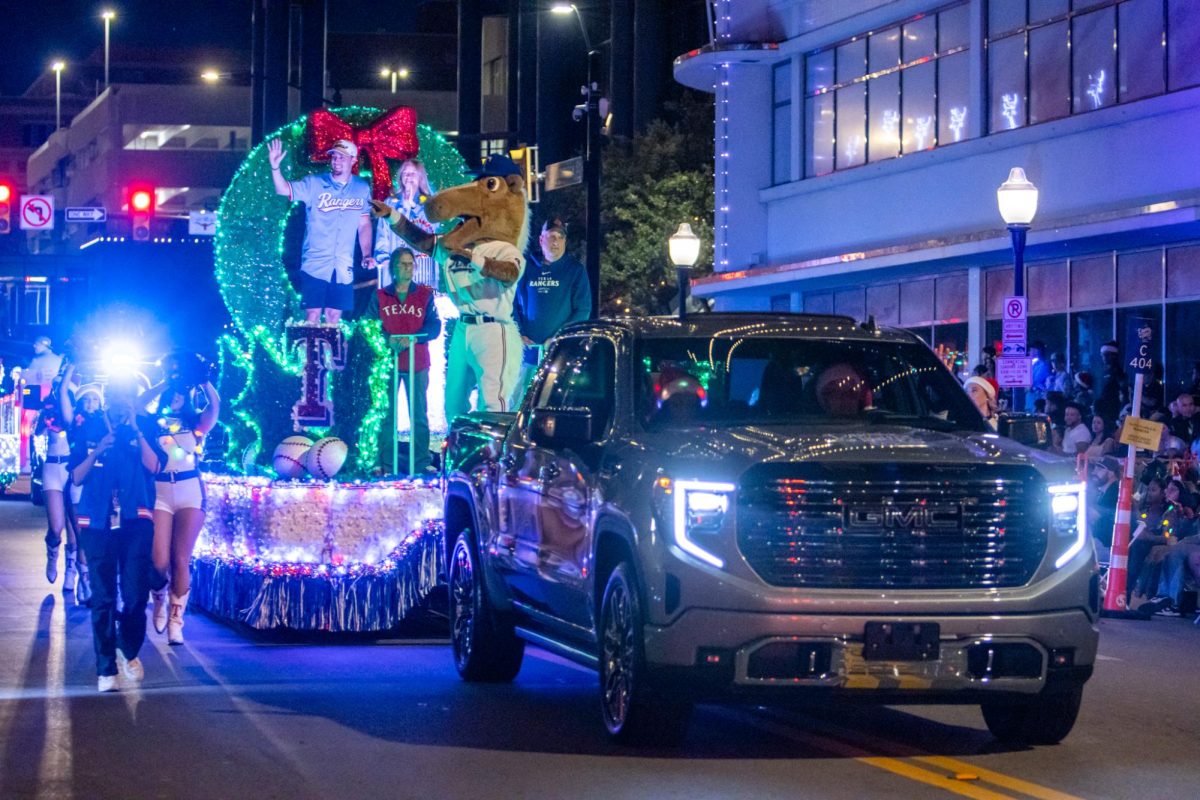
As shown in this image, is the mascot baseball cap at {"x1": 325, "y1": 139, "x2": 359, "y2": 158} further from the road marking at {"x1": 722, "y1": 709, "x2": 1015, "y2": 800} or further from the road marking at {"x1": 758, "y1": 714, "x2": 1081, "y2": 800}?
the road marking at {"x1": 758, "y1": 714, "x2": 1081, "y2": 800}

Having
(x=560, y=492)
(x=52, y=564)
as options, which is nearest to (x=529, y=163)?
(x=52, y=564)

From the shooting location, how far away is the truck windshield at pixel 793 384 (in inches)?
384

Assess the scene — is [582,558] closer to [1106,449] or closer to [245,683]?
[245,683]

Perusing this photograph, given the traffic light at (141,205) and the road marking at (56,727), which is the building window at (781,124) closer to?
the traffic light at (141,205)

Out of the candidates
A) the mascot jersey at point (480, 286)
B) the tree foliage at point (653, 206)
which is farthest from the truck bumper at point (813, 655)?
the tree foliage at point (653, 206)

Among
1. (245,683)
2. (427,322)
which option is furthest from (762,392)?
(427,322)

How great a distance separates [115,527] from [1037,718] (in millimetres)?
4997

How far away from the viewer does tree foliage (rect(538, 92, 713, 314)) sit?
143 ft

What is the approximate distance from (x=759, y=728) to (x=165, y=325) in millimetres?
19729

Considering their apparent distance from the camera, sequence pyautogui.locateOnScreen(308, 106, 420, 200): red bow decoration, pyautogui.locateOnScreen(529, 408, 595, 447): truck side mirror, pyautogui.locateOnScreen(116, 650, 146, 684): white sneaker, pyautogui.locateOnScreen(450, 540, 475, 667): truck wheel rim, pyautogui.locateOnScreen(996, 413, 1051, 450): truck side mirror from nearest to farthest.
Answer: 1. pyautogui.locateOnScreen(529, 408, 595, 447): truck side mirror
2. pyautogui.locateOnScreen(996, 413, 1051, 450): truck side mirror
3. pyautogui.locateOnScreen(116, 650, 146, 684): white sneaker
4. pyautogui.locateOnScreen(450, 540, 475, 667): truck wheel rim
5. pyautogui.locateOnScreen(308, 106, 420, 200): red bow decoration

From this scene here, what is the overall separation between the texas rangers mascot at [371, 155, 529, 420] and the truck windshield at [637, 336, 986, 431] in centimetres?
630

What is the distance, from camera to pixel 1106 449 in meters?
18.4

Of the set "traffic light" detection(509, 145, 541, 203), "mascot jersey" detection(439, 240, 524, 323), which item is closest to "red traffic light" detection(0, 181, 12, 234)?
"traffic light" detection(509, 145, 541, 203)

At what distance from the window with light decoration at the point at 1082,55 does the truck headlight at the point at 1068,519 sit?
1681 cm
